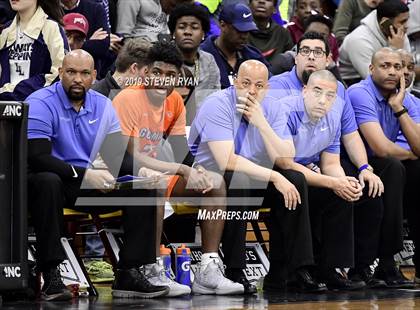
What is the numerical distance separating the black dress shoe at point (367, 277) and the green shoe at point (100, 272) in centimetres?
214

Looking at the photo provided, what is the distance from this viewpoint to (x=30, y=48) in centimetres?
932

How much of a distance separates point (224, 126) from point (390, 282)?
2.12 m

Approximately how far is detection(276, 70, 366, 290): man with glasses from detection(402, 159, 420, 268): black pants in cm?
86

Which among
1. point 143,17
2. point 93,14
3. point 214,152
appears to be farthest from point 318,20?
point 214,152

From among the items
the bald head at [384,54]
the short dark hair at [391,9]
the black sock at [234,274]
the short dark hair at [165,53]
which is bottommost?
the black sock at [234,274]

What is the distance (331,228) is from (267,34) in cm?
391

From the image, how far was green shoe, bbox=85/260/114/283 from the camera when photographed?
383 inches

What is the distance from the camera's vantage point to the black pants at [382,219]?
9.75 m

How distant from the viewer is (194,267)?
30.7 ft

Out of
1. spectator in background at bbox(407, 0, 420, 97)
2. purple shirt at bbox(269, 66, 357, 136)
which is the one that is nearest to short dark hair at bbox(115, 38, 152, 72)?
purple shirt at bbox(269, 66, 357, 136)

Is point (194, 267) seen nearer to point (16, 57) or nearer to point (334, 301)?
point (334, 301)

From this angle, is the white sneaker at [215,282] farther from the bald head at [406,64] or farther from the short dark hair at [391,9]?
the short dark hair at [391,9]

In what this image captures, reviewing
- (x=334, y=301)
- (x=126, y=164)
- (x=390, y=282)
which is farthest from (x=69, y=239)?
(x=390, y=282)

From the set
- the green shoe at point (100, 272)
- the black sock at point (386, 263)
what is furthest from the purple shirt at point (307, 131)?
the green shoe at point (100, 272)
